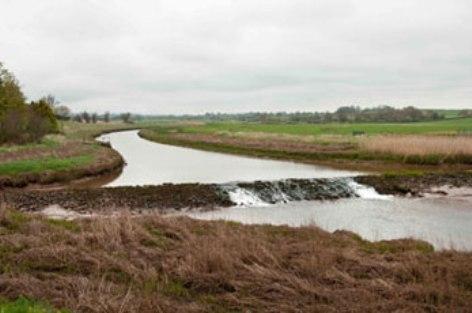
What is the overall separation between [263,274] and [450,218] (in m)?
12.9

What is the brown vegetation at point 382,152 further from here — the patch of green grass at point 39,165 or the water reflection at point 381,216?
the patch of green grass at point 39,165

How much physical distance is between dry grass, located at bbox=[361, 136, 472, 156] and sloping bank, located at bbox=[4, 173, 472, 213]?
931 cm

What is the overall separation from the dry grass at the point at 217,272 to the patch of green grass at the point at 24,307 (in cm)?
26

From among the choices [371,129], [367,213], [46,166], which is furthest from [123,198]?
[371,129]

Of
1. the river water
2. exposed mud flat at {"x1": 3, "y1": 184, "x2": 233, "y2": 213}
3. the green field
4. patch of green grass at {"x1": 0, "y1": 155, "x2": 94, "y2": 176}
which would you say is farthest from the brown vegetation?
the green field

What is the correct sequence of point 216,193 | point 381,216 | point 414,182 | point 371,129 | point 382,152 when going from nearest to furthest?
point 381,216 → point 216,193 → point 414,182 → point 382,152 → point 371,129

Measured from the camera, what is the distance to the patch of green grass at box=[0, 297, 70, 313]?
228 inches

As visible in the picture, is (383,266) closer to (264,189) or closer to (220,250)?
(220,250)

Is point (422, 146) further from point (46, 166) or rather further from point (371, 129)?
point (371, 129)

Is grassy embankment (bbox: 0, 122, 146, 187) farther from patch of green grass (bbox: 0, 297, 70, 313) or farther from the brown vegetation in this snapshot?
patch of green grass (bbox: 0, 297, 70, 313)

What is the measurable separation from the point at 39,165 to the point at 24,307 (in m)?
23.0

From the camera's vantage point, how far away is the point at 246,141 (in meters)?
58.1

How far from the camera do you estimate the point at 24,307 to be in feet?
19.7

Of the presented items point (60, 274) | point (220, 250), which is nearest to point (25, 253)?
point (60, 274)
